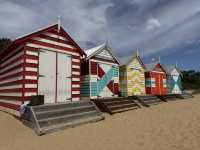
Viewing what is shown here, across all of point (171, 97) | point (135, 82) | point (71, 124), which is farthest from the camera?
point (171, 97)

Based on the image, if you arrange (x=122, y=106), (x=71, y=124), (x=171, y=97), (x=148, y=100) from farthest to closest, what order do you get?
(x=171, y=97) < (x=148, y=100) < (x=122, y=106) < (x=71, y=124)

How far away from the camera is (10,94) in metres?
10.5

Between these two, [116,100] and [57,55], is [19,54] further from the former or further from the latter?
[116,100]

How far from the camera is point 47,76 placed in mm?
9914

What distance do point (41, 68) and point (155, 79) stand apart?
15.1 metres

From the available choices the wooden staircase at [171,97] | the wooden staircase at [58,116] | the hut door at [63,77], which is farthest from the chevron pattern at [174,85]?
the wooden staircase at [58,116]

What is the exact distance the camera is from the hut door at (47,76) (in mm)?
9677

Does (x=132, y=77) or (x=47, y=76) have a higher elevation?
(x=132, y=77)

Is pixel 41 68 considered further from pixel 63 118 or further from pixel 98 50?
pixel 98 50

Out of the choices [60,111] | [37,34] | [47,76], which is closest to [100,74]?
[47,76]

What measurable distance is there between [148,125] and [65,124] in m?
3.50

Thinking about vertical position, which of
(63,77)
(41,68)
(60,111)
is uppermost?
(41,68)

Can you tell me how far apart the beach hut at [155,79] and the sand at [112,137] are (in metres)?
12.7

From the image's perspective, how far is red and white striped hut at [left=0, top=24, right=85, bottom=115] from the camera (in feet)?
30.4
